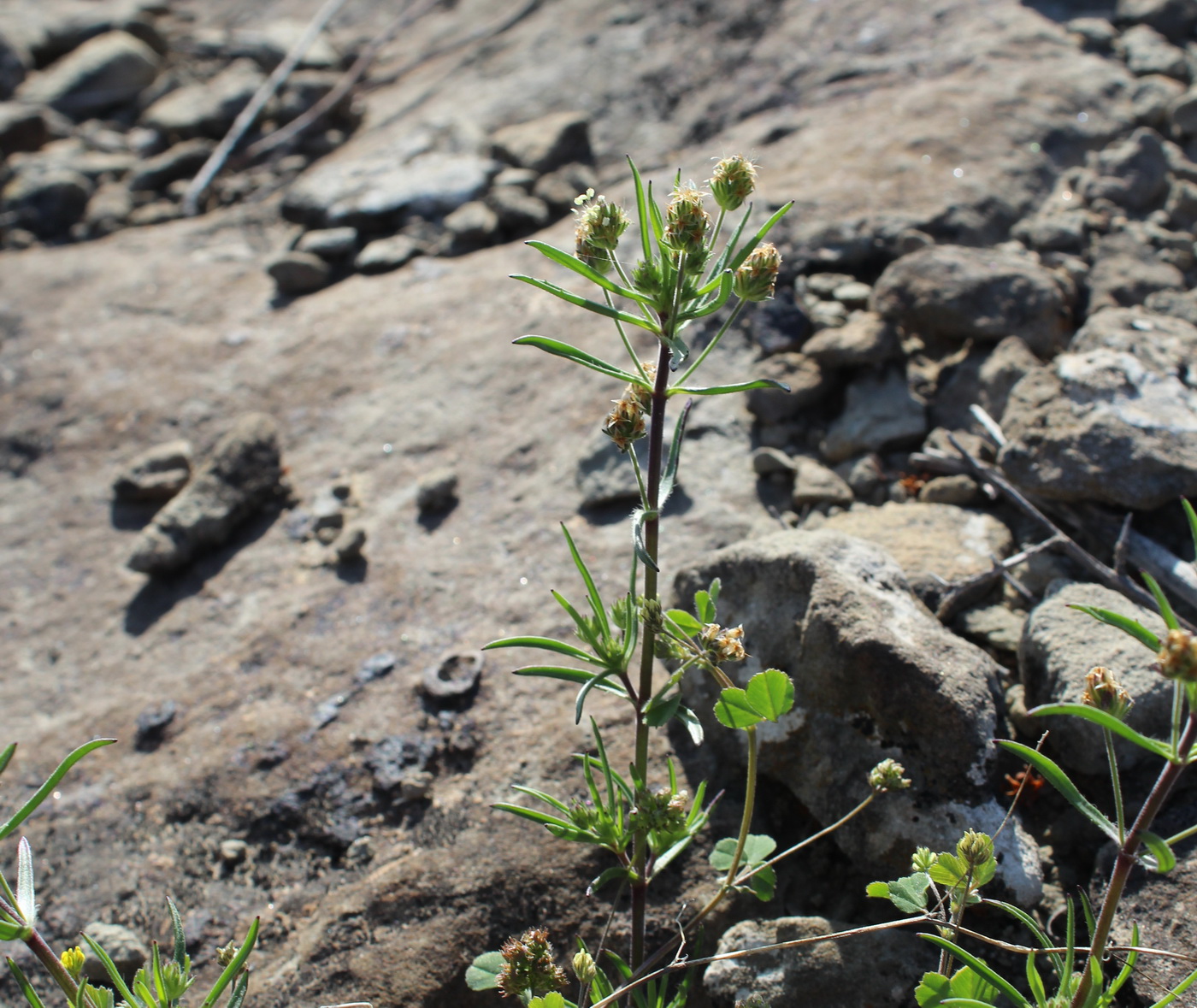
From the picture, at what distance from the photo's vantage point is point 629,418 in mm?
1816

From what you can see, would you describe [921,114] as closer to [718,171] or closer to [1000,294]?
[1000,294]

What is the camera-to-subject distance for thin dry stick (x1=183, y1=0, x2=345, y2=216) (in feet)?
20.2

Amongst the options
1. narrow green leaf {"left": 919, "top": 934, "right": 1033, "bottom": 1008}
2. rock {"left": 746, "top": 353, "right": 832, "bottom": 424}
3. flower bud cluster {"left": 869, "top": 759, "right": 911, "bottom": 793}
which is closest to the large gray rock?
rock {"left": 746, "top": 353, "right": 832, "bottom": 424}

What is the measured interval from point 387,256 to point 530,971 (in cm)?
400

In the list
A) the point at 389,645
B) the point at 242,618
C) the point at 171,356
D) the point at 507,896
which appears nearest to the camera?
the point at 507,896

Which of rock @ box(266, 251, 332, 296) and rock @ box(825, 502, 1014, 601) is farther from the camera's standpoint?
rock @ box(266, 251, 332, 296)

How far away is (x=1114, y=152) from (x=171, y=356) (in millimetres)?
4616

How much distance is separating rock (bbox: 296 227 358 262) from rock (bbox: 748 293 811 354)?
8.45 ft

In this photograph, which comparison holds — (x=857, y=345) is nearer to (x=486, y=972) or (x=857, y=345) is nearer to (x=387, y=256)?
(x=486, y=972)

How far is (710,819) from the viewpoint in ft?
7.76

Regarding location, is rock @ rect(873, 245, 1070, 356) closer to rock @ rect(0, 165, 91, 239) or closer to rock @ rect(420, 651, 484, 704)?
rock @ rect(420, 651, 484, 704)

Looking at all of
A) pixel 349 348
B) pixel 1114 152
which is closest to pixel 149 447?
pixel 349 348

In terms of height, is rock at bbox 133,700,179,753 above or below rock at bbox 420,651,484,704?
below

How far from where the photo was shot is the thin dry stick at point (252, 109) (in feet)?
20.2
